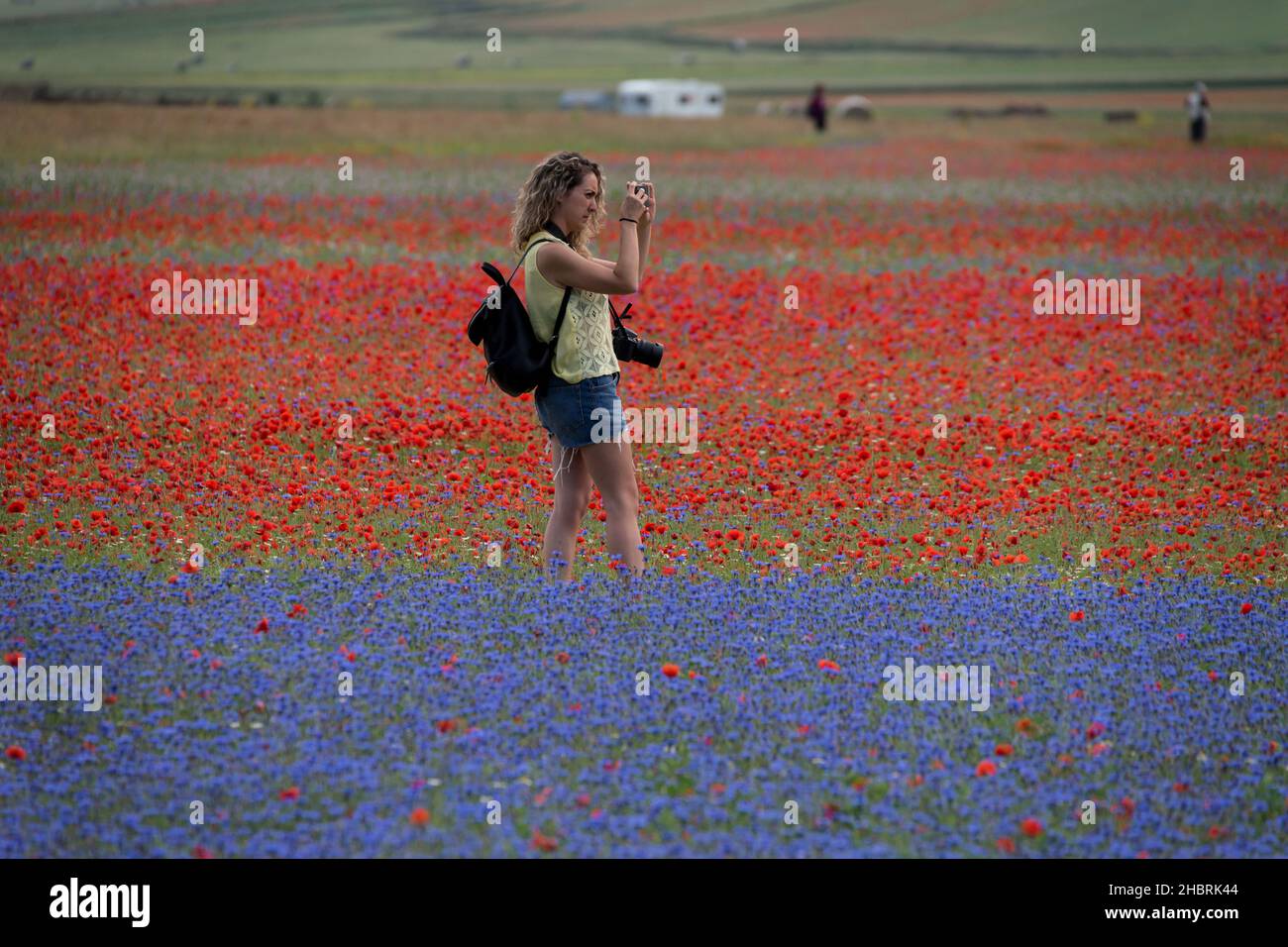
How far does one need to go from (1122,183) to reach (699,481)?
965 inches

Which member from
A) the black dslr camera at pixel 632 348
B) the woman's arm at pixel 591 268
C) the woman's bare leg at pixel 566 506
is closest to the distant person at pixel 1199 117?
the black dslr camera at pixel 632 348

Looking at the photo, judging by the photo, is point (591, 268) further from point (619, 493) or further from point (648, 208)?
point (619, 493)

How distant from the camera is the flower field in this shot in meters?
5.78

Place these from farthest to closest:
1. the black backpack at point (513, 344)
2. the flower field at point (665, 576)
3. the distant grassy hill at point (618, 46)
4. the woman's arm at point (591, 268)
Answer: the distant grassy hill at point (618, 46)
the black backpack at point (513, 344)
the woman's arm at point (591, 268)
the flower field at point (665, 576)

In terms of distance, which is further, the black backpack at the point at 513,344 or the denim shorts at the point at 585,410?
the denim shorts at the point at 585,410

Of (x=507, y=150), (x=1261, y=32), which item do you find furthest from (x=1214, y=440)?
(x=1261, y=32)

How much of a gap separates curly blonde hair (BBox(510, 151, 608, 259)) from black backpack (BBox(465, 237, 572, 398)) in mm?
117

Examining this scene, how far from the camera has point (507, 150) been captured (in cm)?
3984

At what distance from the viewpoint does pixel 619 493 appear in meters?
8.09

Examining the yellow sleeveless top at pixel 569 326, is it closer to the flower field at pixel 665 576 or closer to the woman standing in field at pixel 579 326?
the woman standing in field at pixel 579 326

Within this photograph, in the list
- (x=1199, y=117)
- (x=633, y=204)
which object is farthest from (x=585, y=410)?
(x=1199, y=117)

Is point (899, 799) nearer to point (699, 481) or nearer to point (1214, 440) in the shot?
point (699, 481)

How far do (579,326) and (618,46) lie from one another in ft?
391

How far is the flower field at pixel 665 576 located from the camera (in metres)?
5.78
